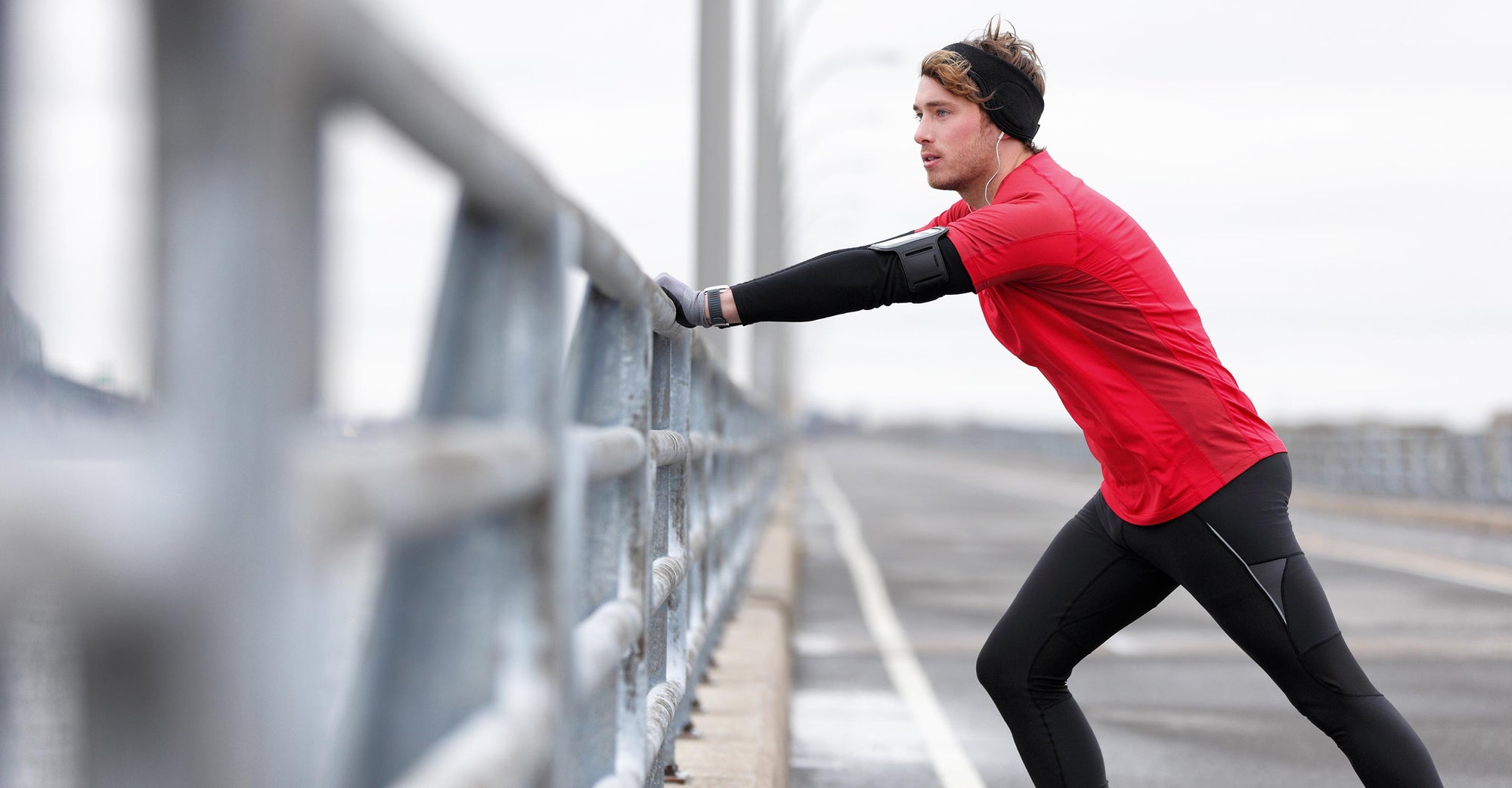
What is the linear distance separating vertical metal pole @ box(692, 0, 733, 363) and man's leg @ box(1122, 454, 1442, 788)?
28.4ft

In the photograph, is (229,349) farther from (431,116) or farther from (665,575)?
(665,575)

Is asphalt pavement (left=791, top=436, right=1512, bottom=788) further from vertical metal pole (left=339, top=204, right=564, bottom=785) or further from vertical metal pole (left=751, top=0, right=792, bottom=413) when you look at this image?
vertical metal pole (left=751, top=0, right=792, bottom=413)

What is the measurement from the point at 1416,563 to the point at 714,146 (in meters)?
9.42

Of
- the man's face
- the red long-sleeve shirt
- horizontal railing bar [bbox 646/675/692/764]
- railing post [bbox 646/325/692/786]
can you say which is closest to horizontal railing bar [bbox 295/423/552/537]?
horizontal railing bar [bbox 646/675/692/764]

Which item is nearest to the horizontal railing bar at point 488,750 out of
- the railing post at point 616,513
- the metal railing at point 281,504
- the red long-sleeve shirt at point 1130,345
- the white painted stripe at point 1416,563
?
the metal railing at point 281,504

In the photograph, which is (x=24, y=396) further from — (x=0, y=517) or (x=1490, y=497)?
(x=1490, y=497)

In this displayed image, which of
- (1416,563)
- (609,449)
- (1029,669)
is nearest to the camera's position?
(609,449)

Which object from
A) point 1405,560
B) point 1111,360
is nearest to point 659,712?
point 1111,360

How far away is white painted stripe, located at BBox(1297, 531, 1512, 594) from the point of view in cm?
1576

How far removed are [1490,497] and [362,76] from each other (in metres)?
30.1

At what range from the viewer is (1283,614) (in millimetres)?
3963

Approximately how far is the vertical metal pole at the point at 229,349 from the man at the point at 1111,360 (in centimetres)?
289

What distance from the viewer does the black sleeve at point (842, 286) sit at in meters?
3.87

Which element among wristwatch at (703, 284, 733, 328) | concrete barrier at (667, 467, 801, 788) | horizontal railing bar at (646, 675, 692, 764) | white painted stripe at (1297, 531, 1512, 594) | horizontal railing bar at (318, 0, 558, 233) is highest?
wristwatch at (703, 284, 733, 328)
